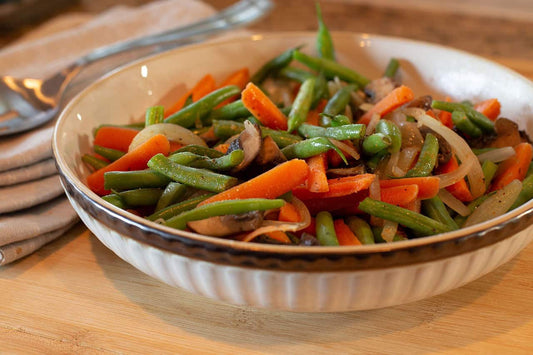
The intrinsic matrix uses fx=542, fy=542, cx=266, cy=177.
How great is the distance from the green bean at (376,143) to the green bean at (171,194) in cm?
67

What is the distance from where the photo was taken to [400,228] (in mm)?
1858

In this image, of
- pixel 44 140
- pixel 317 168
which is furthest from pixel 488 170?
pixel 44 140

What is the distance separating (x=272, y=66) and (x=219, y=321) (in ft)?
5.44

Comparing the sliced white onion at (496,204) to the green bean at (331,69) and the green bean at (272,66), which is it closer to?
the green bean at (331,69)

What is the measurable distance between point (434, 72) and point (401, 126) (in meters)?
0.87

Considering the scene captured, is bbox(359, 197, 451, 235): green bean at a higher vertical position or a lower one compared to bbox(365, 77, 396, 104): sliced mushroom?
lower

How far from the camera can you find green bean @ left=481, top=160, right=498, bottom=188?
6.89ft

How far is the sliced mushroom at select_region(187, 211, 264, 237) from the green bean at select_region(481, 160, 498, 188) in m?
0.99

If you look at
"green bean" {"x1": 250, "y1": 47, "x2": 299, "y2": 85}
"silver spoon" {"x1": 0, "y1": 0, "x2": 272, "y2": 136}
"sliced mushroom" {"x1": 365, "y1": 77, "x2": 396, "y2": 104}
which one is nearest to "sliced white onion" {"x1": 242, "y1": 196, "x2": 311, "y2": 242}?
"sliced mushroom" {"x1": 365, "y1": 77, "x2": 396, "y2": 104}

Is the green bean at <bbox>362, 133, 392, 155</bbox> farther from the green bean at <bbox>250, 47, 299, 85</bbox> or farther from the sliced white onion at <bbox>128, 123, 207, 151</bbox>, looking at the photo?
the green bean at <bbox>250, 47, 299, 85</bbox>

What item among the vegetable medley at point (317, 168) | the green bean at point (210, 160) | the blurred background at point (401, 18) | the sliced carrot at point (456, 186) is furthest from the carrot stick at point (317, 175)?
the blurred background at point (401, 18)

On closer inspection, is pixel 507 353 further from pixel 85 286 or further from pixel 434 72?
pixel 434 72

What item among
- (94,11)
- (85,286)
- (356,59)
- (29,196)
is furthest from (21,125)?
(94,11)

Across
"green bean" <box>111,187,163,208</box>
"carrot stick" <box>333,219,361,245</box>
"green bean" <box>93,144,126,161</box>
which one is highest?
"carrot stick" <box>333,219,361,245</box>
